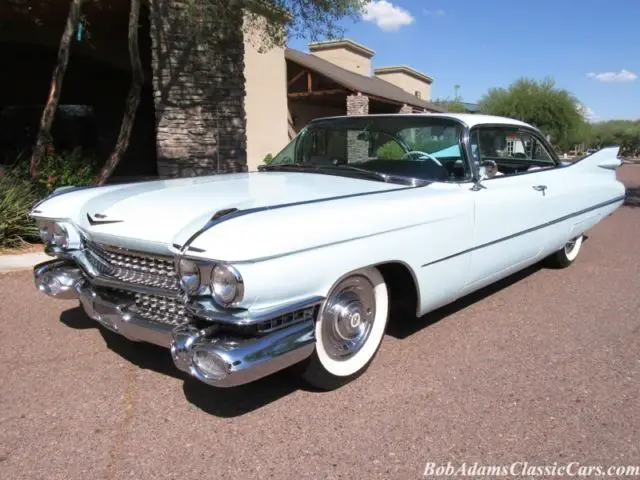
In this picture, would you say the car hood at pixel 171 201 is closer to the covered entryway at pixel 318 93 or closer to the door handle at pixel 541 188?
the door handle at pixel 541 188

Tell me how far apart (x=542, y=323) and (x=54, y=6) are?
1040 cm

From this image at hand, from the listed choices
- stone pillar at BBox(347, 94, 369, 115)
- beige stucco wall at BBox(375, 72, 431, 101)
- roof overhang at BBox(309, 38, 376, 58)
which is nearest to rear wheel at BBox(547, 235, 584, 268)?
stone pillar at BBox(347, 94, 369, 115)

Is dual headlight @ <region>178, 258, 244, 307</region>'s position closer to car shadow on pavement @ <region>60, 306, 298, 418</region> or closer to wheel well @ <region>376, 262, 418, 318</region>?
car shadow on pavement @ <region>60, 306, 298, 418</region>

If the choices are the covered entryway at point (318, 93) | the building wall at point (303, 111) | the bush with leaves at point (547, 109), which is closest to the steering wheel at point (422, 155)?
the covered entryway at point (318, 93)

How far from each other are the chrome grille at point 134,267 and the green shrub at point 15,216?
3702 millimetres

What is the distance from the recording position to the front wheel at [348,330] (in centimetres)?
295

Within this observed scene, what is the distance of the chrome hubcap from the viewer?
2975mm

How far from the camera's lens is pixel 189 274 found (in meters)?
2.53

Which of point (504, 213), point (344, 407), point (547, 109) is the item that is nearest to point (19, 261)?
point (344, 407)

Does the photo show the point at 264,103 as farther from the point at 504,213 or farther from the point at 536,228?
the point at 504,213

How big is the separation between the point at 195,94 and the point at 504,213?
7125mm

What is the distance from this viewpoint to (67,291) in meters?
3.46

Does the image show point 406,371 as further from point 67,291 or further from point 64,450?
point 67,291

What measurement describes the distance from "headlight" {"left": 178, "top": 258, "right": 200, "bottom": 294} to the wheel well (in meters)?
1.16
